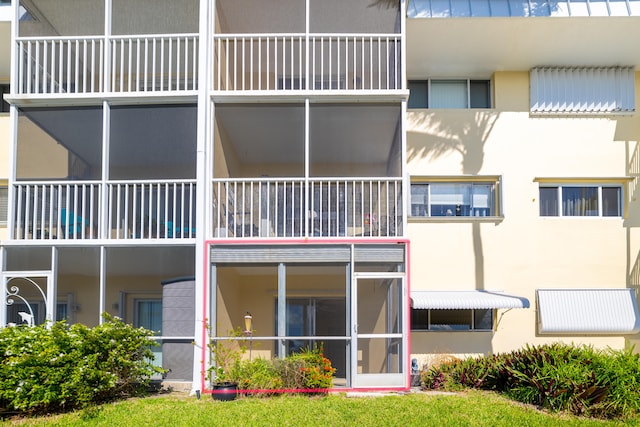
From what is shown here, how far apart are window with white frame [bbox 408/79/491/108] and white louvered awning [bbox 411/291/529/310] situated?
4582mm

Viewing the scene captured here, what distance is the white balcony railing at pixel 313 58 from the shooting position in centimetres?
1353

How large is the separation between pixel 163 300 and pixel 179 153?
113 inches

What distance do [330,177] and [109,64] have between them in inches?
193

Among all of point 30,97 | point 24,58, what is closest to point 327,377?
point 30,97

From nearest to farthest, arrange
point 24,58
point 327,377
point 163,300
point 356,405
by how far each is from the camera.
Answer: point 356,405
point 327,377
point 163,300
point 24,58

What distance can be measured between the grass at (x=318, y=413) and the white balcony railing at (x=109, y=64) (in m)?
6.02

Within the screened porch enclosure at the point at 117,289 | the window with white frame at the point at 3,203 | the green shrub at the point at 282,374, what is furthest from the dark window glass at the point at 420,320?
the window with white frame at the point at 3,203

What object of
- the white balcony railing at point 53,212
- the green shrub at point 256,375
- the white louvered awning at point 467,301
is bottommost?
the green shrub at point 256,375

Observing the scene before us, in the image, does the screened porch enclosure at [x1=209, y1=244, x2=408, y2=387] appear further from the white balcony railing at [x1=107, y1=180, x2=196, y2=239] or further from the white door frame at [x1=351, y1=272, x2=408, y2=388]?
the white balcony railing at [x1=107, y1=180, x2=196, y2=239]

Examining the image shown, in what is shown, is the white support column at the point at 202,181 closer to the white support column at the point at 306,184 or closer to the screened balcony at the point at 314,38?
the screened balcony at the point at 314,38

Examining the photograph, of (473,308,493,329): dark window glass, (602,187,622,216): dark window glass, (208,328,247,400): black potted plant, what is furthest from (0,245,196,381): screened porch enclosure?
(602,187,622,216): dark window glass

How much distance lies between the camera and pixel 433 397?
12.1m

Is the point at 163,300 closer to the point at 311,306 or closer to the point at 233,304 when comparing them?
the point at 233,304

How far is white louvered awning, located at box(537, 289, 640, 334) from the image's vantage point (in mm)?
15438
